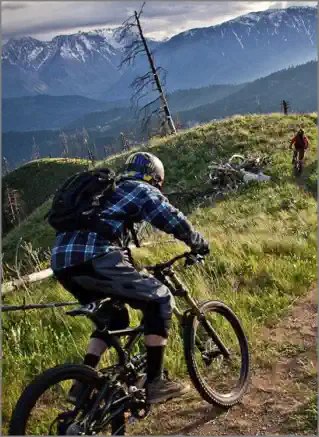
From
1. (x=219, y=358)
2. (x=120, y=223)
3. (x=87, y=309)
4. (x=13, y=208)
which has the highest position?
(x=120, y=223)

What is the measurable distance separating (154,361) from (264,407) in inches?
53.4

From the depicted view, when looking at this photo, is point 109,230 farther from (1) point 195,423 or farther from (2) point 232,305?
(2) point 232,305

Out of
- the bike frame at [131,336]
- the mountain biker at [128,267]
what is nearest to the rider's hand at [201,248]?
the mountain biker at [128,267]

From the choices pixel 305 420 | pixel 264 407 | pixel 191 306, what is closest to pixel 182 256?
pixel 191 306

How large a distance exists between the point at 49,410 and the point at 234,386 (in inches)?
81.2

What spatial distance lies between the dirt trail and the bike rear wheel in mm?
727

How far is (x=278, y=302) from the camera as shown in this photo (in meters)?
7.49

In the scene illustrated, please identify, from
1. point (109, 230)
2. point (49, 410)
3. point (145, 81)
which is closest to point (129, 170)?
point (109, 230)

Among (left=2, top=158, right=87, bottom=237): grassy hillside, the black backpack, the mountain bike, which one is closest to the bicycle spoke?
the mountain bike

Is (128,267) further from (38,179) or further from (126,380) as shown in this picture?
(38,179)

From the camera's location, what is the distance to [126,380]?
15.7 feet

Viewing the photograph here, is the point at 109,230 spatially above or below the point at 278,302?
above

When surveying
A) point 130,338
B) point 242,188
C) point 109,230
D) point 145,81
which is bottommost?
point 242,188

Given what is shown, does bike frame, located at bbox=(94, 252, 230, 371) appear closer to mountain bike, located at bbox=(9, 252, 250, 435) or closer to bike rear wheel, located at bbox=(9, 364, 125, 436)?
mountain bike, located at bbox=(9, 252, 250, 435)
